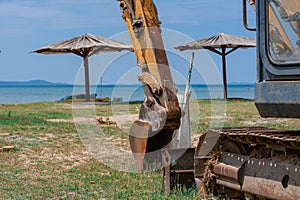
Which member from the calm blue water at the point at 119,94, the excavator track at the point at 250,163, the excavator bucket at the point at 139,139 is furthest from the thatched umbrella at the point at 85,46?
the excavator track at the point at 250,163

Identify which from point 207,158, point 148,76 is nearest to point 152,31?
point 148,76

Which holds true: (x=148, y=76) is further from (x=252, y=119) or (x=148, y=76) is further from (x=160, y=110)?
(x=252, y=119)

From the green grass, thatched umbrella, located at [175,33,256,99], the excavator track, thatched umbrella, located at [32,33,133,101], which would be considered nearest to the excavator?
the excavator track

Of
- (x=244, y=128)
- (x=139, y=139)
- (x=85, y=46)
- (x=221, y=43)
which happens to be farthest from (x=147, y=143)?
(x=221, y=43)

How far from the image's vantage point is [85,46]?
81.0ft

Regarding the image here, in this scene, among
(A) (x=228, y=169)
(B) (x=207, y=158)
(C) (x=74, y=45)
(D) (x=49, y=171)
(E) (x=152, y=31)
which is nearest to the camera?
(A) (x=228, y=169)

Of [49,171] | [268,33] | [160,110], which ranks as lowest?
[49,171]

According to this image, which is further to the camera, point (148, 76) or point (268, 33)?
point (148, 76)

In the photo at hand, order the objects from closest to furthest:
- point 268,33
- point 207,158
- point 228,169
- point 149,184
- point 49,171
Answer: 1. point 268,33
2. point 228,169
3. point 207,158
4. point 149,184
5. point 49,171

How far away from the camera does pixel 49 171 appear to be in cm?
846

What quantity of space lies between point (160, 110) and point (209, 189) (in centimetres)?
136

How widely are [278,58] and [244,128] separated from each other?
1463 millimetres

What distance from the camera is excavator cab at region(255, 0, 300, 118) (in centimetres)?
412

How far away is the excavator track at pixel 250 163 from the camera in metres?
4.67
